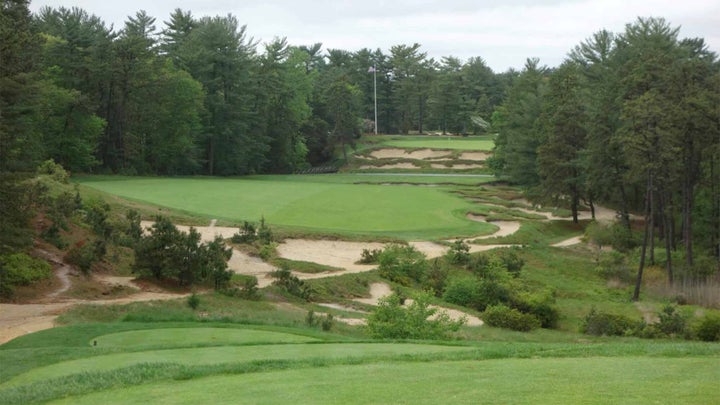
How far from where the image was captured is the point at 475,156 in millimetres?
91250

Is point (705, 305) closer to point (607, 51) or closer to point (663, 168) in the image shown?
point (663, 168)

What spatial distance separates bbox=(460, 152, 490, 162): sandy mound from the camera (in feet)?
296

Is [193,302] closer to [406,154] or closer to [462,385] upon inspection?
[462,385]

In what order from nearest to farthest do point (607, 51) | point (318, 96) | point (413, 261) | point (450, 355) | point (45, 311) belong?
point (450, 355), point (45, 311), point (413, 261), point (607, 51), point (318, 96)

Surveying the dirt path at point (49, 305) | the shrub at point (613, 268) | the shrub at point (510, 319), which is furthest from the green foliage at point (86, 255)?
the shrub at point (613, 268)

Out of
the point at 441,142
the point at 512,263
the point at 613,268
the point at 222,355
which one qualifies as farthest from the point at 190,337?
the point at 441,142

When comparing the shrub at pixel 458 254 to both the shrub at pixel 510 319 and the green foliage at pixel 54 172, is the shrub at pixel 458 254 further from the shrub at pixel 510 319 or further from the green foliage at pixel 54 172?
the green foliage at pixel 54 172

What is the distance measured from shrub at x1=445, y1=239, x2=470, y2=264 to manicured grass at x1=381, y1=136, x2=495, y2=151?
5986cm

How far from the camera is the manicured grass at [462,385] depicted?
8562 mm

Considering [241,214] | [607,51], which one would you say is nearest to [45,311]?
[241,214]

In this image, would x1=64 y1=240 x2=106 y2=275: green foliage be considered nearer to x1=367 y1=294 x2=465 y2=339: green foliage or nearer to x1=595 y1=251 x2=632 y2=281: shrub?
x1=367 y1=294 x2=465 y2=339: green foliage

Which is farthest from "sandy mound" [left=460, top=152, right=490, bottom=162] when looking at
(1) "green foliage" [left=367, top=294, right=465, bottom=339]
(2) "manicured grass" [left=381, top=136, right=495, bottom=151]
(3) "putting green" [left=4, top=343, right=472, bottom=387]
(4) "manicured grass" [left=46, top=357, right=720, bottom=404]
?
(4) "manicured grass" [left=46, top=357, right=720, bottom=404]

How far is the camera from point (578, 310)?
96.5 ft

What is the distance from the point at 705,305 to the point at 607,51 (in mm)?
32655
